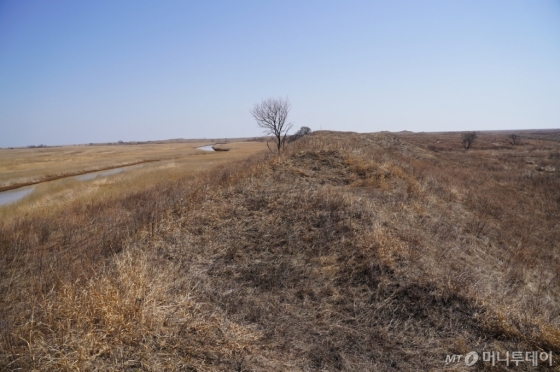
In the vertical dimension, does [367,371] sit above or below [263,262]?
below

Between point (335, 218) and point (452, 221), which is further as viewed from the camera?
point (452, 221)

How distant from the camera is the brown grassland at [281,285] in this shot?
4105mm

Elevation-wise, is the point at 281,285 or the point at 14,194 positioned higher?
the point at 14,194

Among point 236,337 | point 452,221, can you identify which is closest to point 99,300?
point 236,337

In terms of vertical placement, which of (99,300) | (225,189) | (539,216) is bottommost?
(539,216)

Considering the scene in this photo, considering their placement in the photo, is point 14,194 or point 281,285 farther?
point 14,194

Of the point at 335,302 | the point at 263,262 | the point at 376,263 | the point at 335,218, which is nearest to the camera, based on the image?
the point at 335,302

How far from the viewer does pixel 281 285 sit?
6.30m

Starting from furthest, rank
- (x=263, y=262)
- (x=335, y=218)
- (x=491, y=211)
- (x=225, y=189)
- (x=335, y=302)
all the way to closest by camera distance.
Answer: (x=491, y=211) → (x=225, y=189) → (x=335, y=218) → (x=263, y=262) → (x=335, y=302)

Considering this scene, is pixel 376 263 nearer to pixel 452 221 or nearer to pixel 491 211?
pixel 452 221

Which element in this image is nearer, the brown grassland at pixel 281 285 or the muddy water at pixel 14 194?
the brown grassland at pixel 281 285

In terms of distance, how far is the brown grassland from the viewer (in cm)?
411

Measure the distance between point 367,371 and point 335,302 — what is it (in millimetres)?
1615

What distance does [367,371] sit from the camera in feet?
13.7
